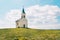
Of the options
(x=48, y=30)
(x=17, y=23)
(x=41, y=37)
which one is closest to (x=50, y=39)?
(x=41, y=37)

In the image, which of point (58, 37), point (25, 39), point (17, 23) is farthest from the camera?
point (17, 23)

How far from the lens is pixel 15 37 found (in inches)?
915

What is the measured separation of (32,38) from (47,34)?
2.55 m

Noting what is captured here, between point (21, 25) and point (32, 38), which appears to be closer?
point (32, 38)

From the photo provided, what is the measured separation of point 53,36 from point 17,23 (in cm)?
996

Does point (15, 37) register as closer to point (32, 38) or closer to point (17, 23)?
point (32, 38)

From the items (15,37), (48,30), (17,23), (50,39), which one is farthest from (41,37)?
(17,23)

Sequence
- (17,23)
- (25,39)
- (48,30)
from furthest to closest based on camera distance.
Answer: (17,23) → (48,30) → (25,39)

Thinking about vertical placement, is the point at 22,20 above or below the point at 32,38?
above

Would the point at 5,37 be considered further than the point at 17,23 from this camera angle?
No

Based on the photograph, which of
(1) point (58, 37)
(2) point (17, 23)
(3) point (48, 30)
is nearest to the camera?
(1) point (58, 37)

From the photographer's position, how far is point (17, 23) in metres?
33.3

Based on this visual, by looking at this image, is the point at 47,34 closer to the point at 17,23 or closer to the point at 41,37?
the point at 41,37

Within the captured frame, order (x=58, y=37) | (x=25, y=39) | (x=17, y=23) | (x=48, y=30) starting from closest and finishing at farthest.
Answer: (x=25, y=39) → (x=58, y=37) → (x=48, y=30) → (x=17, y=23)
